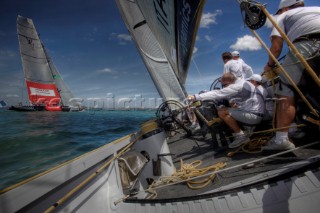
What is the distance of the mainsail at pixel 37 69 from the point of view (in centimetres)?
3734

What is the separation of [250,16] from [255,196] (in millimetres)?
1733

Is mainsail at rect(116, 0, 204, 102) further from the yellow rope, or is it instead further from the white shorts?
the yellow rope

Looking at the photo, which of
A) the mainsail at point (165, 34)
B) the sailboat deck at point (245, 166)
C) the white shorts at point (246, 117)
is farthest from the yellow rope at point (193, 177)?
the mainsail at point (165, 34)

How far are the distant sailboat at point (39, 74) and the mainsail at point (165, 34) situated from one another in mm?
39160

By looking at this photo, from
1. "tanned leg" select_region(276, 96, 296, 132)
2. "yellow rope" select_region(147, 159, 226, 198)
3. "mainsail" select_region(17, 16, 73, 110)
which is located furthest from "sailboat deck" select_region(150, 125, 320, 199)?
"mainsail" select_region(17, 16, 73, 110)

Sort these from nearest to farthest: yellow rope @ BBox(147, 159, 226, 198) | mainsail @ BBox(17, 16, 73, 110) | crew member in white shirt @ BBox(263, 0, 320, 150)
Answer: crew member in white shirt @ BBox(263, 0, 320, 150)
yellow rope @ BBox(147, 159, 226, 198)
mainsail @ BBox(17, 16, 73, 110)

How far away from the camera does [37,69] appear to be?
40.8 metres

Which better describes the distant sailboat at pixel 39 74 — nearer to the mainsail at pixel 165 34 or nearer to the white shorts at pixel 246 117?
the mainsail at pixel 165 34

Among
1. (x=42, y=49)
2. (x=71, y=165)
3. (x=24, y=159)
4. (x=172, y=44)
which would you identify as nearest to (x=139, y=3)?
(x=172, y=44)

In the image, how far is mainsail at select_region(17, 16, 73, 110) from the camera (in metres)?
37.3

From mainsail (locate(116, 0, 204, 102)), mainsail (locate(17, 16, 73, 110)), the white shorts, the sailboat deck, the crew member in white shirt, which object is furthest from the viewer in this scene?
mainsail (locate(17, 16, 73, 110))

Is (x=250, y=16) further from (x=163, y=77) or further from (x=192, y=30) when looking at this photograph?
(x=163, y=77)

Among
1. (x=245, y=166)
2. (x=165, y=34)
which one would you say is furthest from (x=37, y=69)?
(x=245, y=166)

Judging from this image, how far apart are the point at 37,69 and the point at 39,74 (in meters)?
1.23
